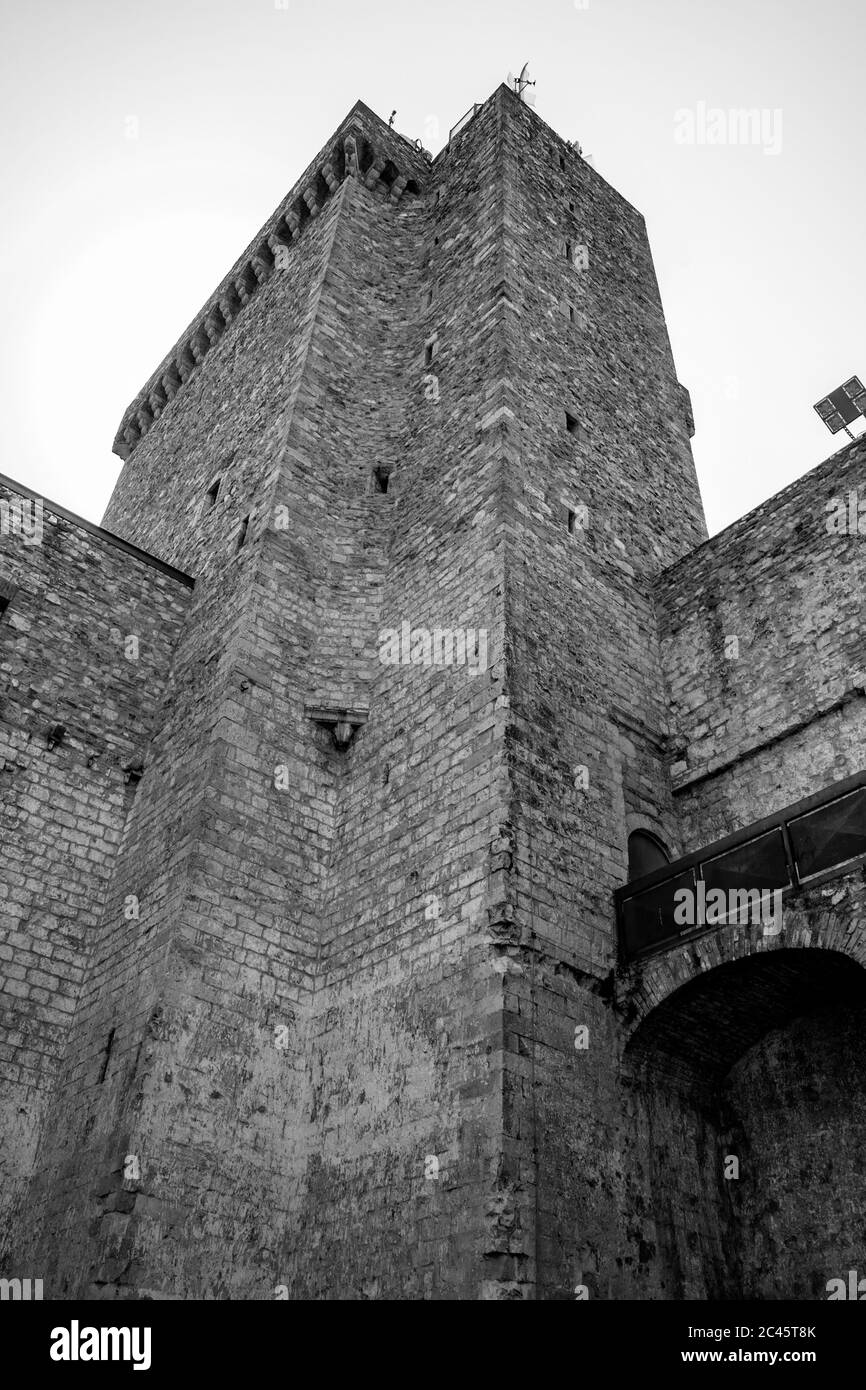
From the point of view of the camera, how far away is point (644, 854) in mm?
9039

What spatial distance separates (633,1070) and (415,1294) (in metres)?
2.24

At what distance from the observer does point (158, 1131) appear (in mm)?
7004

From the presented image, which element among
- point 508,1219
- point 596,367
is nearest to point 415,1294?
point 508,1219

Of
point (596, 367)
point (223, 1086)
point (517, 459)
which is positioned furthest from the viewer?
point (596, 367)

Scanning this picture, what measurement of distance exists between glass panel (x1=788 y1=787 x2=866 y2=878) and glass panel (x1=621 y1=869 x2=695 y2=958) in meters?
0.89

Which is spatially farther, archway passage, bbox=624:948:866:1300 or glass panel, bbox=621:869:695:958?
glass panel, bbox=621:869:695:958

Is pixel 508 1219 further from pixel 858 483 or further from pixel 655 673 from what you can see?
pixel 858 483

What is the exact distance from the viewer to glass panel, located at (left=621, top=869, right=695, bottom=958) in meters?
7.64

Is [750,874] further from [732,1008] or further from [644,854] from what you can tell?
[644,854]

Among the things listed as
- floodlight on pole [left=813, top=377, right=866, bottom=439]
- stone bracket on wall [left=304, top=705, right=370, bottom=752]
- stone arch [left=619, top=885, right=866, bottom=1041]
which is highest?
floodlight on pole [left=813, top=377, right=866, bottom=439]

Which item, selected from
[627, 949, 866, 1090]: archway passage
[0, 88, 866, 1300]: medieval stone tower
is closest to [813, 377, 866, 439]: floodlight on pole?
[0, 88, 866, 1300]: medieval stone tower

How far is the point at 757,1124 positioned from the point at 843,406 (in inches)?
405

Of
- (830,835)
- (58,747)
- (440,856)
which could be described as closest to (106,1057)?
(440,856)

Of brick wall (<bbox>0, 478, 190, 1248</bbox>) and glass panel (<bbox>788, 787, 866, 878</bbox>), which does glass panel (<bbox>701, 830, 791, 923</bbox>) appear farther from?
brick wall (<bbox>0, 478, 190, 1248</bbox>)
